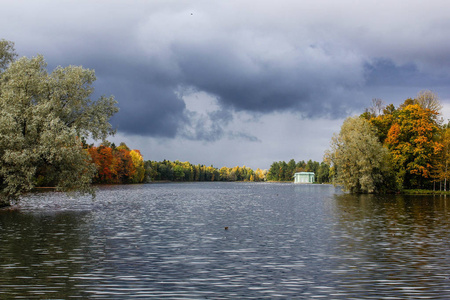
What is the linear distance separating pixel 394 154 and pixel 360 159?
392 inches

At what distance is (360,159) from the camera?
293 feet

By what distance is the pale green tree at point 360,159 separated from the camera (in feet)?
291

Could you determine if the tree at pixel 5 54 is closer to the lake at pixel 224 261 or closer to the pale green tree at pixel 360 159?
the lake at pixel 224 261

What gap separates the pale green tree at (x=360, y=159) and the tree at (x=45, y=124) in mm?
57464

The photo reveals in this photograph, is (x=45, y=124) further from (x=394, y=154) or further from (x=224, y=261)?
(x=394, y=154)

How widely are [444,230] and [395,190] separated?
68.5 m

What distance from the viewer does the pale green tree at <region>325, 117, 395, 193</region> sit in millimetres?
88812

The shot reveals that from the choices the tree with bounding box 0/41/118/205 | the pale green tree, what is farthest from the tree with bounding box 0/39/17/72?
the pale green tree

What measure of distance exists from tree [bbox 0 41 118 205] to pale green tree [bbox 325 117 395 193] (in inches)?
2262

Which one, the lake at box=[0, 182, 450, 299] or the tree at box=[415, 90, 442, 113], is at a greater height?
the tree at box=[415, 90, 442, 113]

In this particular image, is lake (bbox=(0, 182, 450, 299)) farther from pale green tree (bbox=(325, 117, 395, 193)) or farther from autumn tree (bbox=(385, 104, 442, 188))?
autumn tree (bbox=(385, 104, 442, 188))

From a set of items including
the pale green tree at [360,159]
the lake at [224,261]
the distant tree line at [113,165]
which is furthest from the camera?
the distant tree line at [113,165]

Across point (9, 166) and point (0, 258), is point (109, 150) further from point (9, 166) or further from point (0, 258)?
point (0, 258)

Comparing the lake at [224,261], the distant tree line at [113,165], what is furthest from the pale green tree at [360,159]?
the distant tree line at [113,165]
